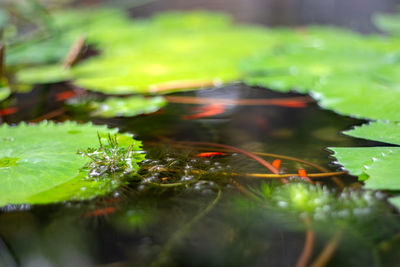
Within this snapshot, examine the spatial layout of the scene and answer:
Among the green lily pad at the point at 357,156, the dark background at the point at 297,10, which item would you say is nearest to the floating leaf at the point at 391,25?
the dark background at the point at 297,10

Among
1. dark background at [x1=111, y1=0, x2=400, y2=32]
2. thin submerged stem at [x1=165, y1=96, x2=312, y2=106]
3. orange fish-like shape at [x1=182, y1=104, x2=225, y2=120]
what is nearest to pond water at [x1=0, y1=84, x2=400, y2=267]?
orange fish-like shape at [x1=182, y1=104, x2=225, y2=120]

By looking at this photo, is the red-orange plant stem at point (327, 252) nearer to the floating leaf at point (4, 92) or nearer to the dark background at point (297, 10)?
the floating leaf at point (4, 92)

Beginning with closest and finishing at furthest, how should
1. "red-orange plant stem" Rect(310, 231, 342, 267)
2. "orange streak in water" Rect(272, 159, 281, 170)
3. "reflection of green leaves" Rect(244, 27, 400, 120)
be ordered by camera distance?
"red-orange plant stem" Rect(310, 231, 342, 267) < "orange streak in water" Rect(272, 159, 281, 170) < "reflection of green leaves" Rect(244, 27, 400, 120)

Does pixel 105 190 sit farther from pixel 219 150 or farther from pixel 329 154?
pixel 329 154

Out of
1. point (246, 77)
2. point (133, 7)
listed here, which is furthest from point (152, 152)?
point (133, 7)

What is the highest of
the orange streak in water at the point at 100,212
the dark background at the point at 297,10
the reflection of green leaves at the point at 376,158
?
the dark background at the point at 297,10

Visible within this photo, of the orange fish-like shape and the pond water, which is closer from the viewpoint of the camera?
the pond water

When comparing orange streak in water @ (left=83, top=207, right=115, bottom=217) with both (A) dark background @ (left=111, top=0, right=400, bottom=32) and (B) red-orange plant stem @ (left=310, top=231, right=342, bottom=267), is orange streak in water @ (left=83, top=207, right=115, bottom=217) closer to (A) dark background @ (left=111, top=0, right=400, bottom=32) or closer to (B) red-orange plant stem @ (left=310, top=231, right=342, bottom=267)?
(B) red-orange plant stem @ (left=310, top=231, right=342, bottom=267)
